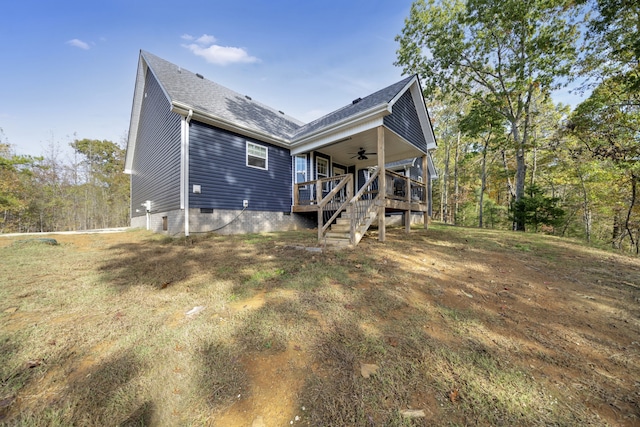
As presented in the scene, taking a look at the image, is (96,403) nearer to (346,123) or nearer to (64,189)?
(346,123)

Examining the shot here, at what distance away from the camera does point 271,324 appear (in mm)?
2338

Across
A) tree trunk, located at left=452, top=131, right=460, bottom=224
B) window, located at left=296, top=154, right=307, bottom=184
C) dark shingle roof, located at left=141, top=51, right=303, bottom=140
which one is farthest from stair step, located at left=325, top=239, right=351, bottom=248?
tree trunk, located at left=452, top=131, right=460, bottom=224

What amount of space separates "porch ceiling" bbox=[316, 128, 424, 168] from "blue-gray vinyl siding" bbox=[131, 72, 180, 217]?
5739mm

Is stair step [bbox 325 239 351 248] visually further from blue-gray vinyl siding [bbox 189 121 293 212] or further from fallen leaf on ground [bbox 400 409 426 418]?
blue-gray vinyl siding [bbox 189 121 293 212]

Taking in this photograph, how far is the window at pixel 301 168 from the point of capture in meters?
10.5

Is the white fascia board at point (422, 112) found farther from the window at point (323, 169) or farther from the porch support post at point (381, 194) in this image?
the window at point (323, 169)

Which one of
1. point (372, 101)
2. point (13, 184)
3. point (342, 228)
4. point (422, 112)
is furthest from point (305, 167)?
point (13, 184)

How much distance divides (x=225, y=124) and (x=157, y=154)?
4.25m

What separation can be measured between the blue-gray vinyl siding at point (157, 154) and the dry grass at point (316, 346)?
4920 millimetres

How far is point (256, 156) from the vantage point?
9.24 m

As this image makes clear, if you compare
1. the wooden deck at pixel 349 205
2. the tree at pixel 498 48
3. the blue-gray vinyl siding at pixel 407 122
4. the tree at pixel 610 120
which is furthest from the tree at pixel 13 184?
the tree at pixel 610 120

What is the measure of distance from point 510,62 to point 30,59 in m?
27.1

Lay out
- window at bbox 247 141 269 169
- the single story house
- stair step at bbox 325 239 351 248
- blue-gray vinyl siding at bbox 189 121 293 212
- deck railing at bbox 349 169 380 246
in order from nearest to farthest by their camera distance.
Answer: stair step at bbox 325 239 351 248 → deck railing at bbox 349 169 380 246 → the single story house → blue-gray vinyl siding at bbox 189 121 293 212 → window at bbox 247 141 269 169

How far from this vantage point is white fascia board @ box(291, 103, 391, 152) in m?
6.92
